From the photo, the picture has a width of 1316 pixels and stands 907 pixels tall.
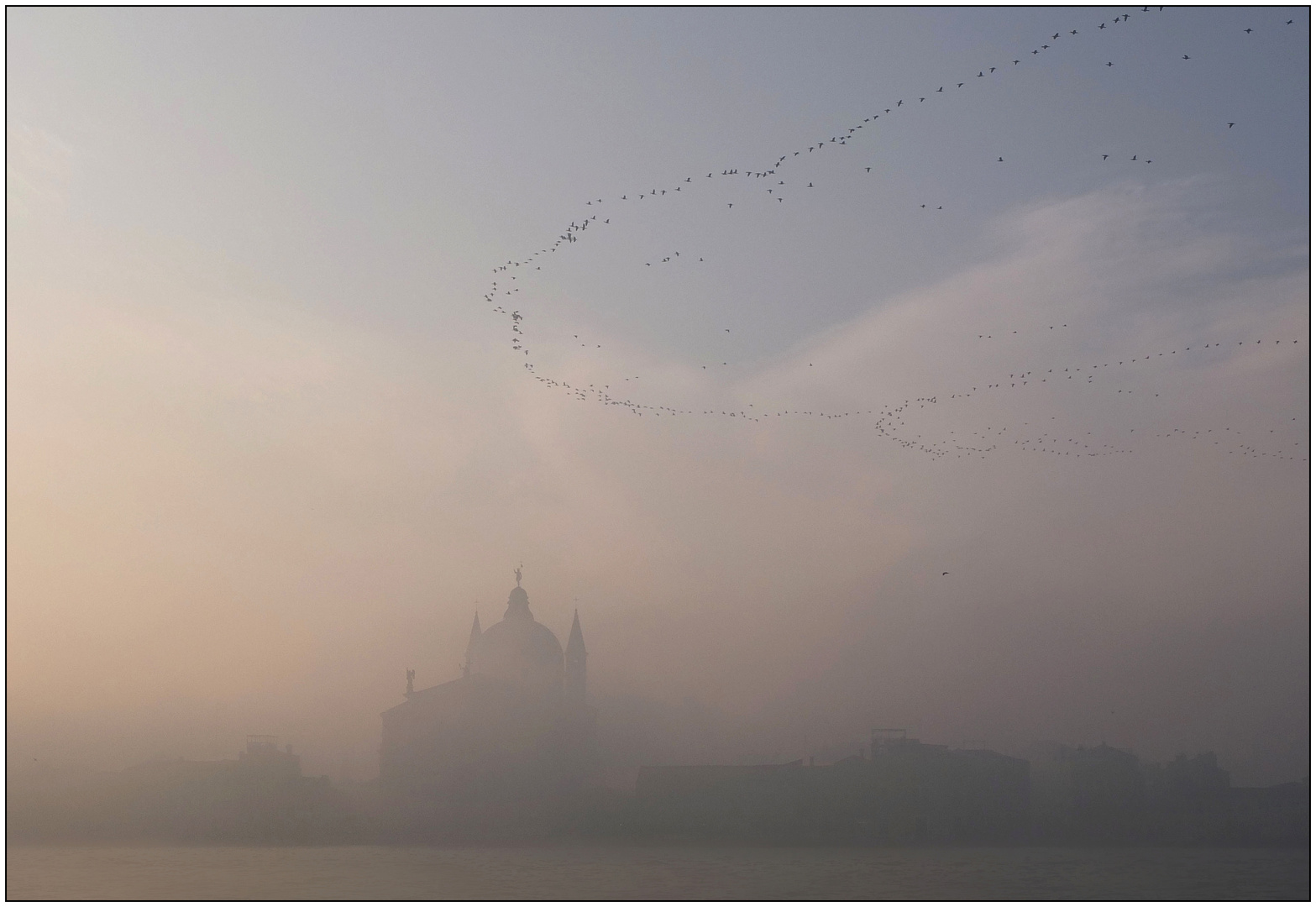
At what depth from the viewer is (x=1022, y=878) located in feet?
150

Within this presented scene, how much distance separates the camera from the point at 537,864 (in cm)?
4897

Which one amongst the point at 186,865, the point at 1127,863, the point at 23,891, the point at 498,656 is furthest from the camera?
the point at 498,656

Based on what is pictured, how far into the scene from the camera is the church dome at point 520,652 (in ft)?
280

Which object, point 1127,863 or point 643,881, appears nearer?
point 643,881

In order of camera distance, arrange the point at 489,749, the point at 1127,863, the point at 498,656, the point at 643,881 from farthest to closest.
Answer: the point at 498,656, the point at 489,749, the point at 1127,863, the point at 643,881

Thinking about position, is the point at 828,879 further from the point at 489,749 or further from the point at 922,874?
the point at 489,749

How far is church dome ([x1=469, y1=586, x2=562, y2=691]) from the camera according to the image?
280ft

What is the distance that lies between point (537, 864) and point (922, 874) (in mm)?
14342

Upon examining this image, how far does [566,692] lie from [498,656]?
5469 mm

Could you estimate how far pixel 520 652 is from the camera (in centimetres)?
→ 8606

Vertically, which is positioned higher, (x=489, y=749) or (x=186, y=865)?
(x=489, y=749)

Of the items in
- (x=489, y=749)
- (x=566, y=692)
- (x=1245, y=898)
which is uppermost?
(x=566, y=692)

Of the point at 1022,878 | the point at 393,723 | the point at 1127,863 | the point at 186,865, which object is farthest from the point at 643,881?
the point at 393,723

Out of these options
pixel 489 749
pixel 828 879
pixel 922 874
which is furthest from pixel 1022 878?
pixel 489 749
